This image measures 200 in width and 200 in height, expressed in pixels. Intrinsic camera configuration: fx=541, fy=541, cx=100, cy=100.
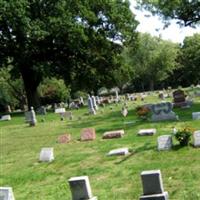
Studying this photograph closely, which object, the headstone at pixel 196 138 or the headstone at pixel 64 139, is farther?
the headstone at pixel 64 139

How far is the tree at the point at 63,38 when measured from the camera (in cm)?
4284

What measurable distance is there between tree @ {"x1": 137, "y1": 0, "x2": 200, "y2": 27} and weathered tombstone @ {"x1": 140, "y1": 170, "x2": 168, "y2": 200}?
98.6ft

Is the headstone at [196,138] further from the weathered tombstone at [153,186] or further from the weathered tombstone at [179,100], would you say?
the weathered tombstone at [179,100]

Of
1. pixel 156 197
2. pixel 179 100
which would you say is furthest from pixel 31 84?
pixel 156 197

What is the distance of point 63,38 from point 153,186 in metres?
36.8

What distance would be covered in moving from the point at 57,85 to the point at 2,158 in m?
48.6

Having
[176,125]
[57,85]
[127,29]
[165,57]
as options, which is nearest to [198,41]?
[165,57]

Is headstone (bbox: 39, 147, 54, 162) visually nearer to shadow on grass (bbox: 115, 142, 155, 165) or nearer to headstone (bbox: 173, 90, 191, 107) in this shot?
shadow on grass (bbox: 115, 142, 155, 165)

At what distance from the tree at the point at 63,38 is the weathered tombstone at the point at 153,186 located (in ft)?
111

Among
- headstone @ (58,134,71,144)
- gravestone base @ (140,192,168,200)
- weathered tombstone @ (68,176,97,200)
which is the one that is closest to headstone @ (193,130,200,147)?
weathered tombstone @ (68,176,97,200)

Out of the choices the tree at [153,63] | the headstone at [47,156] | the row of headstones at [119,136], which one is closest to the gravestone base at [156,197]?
the row of headstones at [119,136]

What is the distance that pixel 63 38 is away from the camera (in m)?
45.1

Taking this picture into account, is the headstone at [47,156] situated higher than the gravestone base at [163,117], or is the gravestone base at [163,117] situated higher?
the gravestone base at [163,117]

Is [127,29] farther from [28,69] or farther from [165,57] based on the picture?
[165,57]
